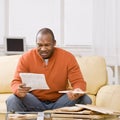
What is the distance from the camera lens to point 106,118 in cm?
179

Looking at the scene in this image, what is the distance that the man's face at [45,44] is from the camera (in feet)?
8.10

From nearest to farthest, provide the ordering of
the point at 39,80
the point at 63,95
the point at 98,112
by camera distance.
→ the point at 98,112
the point at 39,80
the point at 63,95

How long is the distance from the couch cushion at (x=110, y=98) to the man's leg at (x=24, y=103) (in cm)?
48

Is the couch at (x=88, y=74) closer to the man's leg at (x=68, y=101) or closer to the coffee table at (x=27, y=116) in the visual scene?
the man's leg at (x=68, y=101)

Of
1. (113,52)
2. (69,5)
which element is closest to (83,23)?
(69,5)

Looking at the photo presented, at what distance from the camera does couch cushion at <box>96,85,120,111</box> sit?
88.7 inches

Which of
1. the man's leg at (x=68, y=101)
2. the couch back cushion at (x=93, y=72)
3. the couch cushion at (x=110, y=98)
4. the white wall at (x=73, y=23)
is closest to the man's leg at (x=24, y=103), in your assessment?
the man's leg at (x=68, y=101)

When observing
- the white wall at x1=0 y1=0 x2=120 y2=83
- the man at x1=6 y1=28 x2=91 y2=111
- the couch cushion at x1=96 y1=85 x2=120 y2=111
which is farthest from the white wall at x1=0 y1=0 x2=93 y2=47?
the couch cushion at x1=96 y1=85 x2=120 y2=111

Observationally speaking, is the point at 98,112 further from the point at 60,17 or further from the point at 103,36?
the point at 60,17

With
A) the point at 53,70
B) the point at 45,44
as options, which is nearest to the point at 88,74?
the point at 53,70

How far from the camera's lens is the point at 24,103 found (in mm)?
2283

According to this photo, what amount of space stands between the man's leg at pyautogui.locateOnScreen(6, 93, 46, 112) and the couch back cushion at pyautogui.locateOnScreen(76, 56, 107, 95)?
70cm

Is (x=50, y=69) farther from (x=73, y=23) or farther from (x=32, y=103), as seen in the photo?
(x=73, y=23)

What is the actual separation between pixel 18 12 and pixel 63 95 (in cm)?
160
